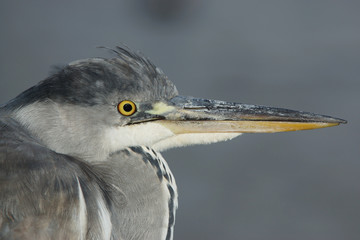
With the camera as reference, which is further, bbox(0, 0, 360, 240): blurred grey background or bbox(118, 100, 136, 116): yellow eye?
bbox(0, 0, 360, 240): blurred grey background

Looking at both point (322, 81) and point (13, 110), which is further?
A: point (322, 81)

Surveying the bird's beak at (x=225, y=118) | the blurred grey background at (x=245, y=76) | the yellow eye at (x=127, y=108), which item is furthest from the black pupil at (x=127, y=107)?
the blurred grey background at (x=245, y=76)

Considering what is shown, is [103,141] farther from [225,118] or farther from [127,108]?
[225,118]

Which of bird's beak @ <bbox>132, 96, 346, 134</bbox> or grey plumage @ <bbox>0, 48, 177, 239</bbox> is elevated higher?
bird's beak @ <bbox>132, 96, 346, 134</bbox>

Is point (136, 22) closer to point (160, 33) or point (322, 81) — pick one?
point (160, 33)

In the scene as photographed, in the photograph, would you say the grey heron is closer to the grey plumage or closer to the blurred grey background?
the grey plumage

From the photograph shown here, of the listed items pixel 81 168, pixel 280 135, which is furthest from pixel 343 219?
pixel 81 168

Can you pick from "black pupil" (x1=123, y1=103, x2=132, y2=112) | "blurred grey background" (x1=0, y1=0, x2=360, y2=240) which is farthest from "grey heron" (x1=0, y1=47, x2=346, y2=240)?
"blurred grey background" (x1=0, y1=0, x2=360, y2=240)
